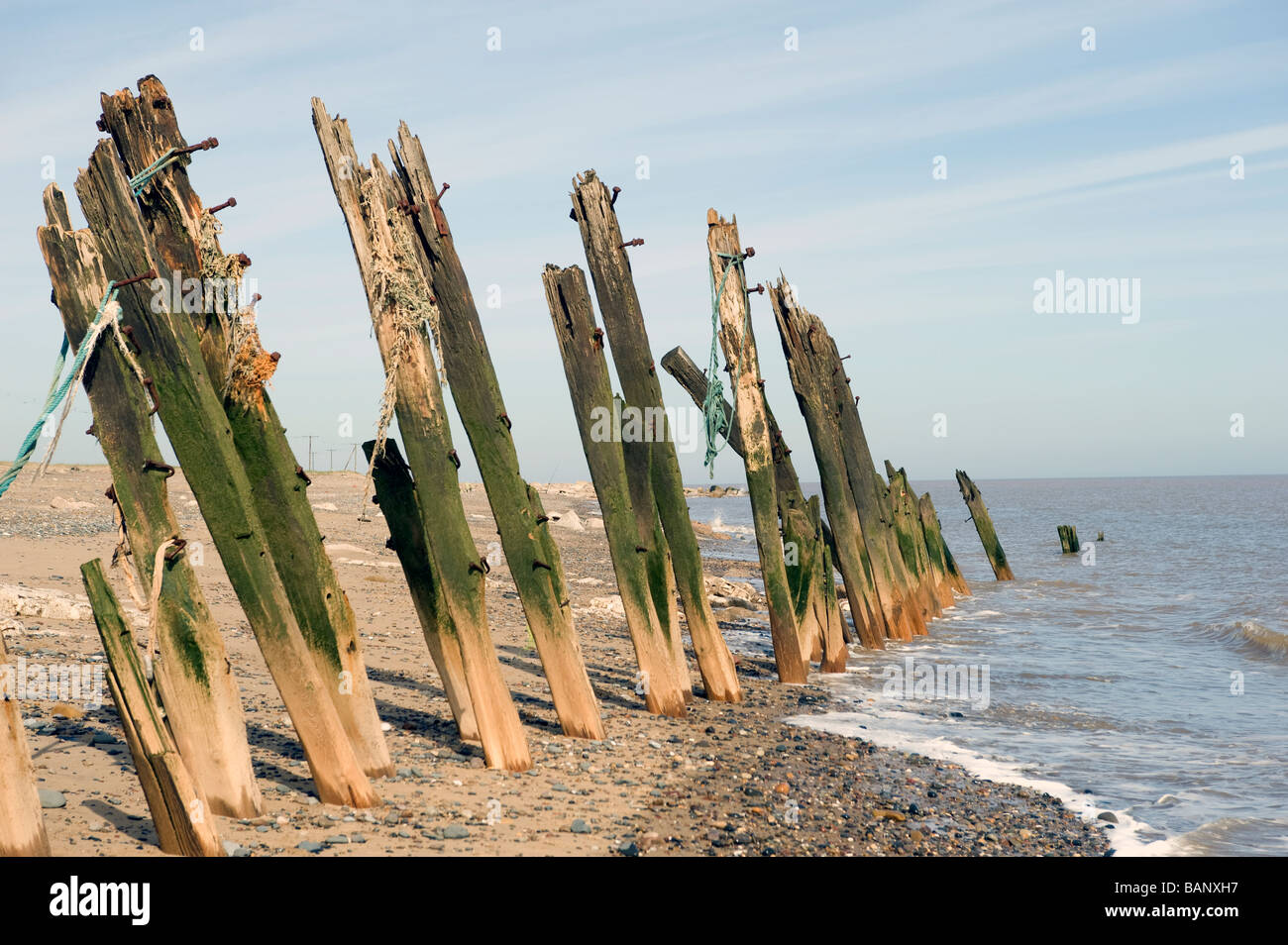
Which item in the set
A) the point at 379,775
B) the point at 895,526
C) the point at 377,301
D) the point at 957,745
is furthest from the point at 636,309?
the point at 895,526

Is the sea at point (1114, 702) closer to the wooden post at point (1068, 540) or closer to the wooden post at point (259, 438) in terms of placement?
the wooden post at point (259, 438)

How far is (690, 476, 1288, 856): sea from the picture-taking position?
7.32 meters

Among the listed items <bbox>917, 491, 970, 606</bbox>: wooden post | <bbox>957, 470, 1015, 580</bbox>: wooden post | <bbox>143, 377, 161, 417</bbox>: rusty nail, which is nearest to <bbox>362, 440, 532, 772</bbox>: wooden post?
<bbox>143, 377, 161, 417</bbox>: rusty nail

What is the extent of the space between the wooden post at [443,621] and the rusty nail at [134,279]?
1716 mm

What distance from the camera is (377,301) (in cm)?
595

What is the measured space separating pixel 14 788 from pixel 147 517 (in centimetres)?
136

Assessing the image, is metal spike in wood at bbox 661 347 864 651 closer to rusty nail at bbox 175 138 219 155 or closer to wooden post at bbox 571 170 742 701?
wooden post at bbox 571 170 742 701

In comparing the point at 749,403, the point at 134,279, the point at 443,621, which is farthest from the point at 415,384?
the point at 749,403

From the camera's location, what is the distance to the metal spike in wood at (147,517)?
4645 mm

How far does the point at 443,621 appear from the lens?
21.1 ft

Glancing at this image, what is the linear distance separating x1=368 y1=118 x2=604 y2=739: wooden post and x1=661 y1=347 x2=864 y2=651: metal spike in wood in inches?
145

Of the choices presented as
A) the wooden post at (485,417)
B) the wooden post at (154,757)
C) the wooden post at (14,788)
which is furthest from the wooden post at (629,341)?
the wooden post at (14,788)

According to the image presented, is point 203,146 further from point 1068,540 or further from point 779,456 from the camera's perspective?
point 1068,540
